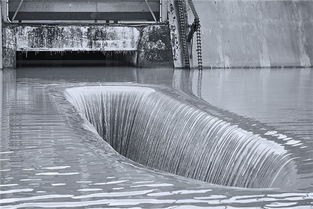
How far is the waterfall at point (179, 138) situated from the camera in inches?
175

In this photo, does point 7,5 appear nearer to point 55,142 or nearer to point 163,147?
point 163,147

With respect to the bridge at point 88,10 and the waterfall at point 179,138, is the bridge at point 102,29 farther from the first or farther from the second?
the waterfall at point 179,138

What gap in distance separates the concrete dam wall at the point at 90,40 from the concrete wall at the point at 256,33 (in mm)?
869

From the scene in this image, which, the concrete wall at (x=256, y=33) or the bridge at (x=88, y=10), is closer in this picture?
the concrete wall at (x=256, y=33)

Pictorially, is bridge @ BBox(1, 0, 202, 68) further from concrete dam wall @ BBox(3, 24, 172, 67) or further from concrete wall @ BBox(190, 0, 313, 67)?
concrete wall @ BBox(190, 0, 313, 67)

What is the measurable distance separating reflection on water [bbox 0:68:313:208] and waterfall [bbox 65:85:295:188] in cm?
16

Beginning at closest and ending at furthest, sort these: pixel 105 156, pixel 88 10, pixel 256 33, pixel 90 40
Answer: pixel 105 156 < pixel 90 40 < pixel 256 33 < pixel 88 10

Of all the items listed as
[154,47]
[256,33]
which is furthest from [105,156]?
[256,33]

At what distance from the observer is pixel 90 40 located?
13.3m

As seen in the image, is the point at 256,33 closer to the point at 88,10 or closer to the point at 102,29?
the point at 102,29

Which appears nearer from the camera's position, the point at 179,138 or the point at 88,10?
the point at 179,138

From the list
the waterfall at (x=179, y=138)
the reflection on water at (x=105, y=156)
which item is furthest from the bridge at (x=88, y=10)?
the waterfall at (x=179, y=138)

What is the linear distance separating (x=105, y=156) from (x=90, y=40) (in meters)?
9.15

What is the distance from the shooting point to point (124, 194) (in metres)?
3.40
